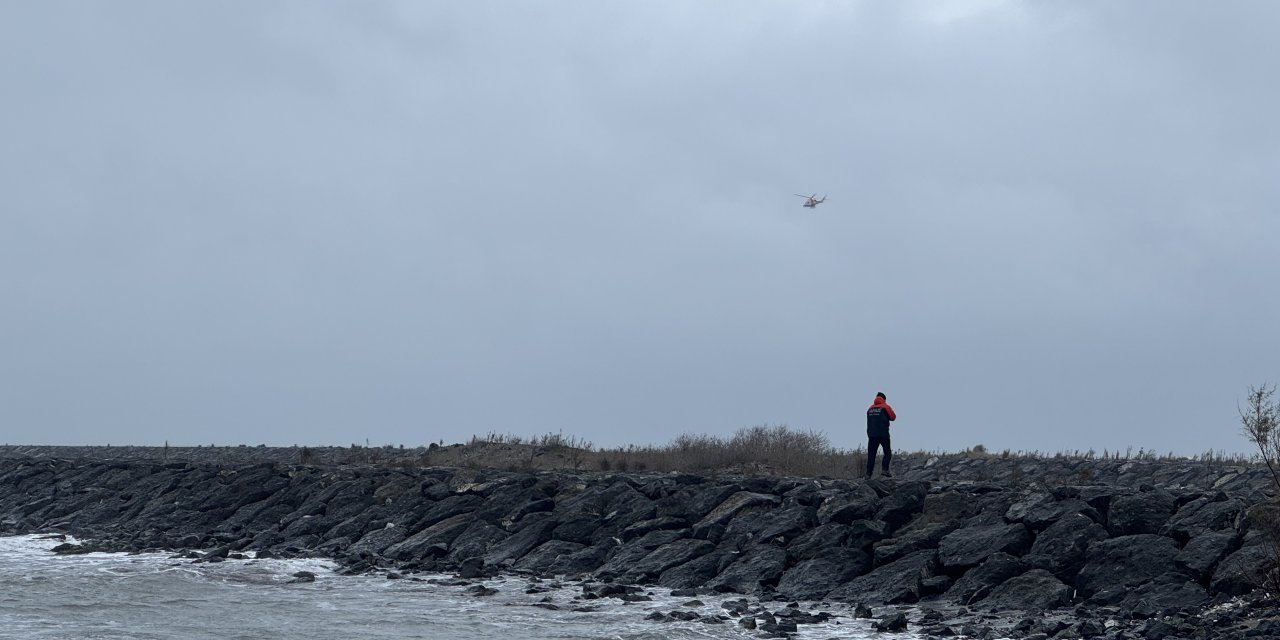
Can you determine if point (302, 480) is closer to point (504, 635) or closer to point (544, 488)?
point (544, 488)

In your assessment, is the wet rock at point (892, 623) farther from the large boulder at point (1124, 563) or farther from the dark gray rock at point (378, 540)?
the dark gray rock at point (378, 540)

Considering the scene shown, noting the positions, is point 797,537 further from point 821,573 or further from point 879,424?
point 879,424

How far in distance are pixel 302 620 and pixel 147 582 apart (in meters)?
4.64

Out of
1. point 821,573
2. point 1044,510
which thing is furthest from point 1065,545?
point 821,573

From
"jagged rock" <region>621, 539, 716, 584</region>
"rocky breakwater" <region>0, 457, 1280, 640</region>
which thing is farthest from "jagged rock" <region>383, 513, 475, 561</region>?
"jagged rock" <region>621, 539, 716, 584</region>

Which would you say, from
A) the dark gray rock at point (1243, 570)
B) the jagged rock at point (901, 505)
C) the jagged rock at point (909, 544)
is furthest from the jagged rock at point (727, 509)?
the dark gray rock at point (1243, 570)

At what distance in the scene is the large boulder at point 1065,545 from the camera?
15.3 m

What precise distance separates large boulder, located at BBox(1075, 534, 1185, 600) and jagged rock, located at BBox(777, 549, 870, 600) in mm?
3121

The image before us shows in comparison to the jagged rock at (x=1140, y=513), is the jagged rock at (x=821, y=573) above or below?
below

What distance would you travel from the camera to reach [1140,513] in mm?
16062

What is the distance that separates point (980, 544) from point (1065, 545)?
1.13m

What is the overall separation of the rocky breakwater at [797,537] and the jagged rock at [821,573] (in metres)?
0.03

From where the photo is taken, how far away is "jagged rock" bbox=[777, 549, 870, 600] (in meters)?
16.5

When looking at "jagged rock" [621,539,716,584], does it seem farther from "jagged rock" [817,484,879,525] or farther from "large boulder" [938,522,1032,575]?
"large boulder" [938,522,1032,575]
